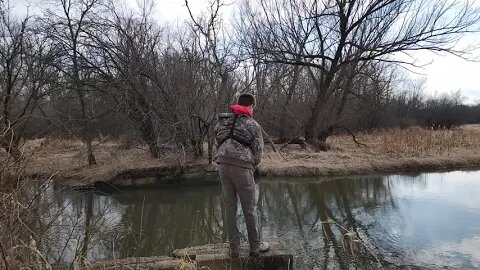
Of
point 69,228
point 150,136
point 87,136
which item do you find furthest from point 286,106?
point 69,228

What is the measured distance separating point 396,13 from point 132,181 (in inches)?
503

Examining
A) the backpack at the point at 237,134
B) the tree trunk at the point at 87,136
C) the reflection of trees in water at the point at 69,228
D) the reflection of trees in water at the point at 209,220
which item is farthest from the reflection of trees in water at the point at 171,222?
the tree trunk at the point at 87,136

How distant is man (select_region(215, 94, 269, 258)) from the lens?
16.6 feet

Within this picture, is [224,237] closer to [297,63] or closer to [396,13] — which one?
[297,63]

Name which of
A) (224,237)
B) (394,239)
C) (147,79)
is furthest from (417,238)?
(147,79)

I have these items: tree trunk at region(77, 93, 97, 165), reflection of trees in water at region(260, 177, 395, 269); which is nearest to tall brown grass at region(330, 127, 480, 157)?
reflection of trees in water at region(260, 177, 395, 269)

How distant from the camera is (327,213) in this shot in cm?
992

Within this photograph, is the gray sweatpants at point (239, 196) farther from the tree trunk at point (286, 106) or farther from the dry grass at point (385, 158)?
the tree trunk at point (286, 106)

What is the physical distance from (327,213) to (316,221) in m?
0.88

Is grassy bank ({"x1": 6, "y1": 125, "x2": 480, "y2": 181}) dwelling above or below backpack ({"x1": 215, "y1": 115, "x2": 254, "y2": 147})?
below

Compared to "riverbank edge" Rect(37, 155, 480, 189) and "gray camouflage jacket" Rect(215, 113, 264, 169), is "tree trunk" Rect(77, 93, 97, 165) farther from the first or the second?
"gray camouflage jacket" Rect(215, 113, 264, 169)

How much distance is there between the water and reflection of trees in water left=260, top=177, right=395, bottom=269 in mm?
20

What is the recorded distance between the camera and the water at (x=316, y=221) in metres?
6.31

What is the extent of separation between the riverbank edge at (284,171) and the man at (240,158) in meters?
8.21
